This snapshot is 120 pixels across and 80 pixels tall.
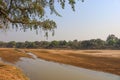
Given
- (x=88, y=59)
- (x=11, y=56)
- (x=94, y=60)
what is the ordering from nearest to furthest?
1. (x=94, y=60)
2. (x=88, y=59)
3. (x=11, y=56)

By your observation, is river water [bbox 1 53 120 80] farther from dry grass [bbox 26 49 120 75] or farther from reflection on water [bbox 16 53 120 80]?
dry grass [bbox 26 49 120 75]

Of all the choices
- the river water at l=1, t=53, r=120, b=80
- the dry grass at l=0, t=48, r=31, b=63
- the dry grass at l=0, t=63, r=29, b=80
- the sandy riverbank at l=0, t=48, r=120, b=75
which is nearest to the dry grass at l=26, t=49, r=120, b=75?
the sandy riverbank at l=0, t=48, r=120, b=75

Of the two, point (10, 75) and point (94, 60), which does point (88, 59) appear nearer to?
point (94, 60)

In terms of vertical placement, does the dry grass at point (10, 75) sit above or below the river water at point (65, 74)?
above

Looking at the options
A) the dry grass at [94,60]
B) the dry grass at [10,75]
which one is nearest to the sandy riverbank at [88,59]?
the dry grass at [94,60]

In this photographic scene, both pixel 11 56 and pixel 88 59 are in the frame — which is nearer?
pixel 88 59

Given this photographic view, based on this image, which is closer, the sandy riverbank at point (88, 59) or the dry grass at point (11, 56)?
the sandy riverbank at point (88, 59)

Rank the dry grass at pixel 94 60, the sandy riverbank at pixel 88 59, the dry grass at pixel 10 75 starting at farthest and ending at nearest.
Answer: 1. the sandy riverbank at pixel 88 59
2. the dry grass at pixel 94 60
3. the dry grass at pixel 10 75

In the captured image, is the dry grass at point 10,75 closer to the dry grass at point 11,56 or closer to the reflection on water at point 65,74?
the reflection on water at point 65,74

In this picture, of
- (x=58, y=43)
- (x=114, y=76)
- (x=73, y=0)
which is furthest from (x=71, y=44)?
(x=73, y=0)

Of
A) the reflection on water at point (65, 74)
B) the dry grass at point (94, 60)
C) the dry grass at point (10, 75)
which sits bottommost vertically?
the reflection on water at point (65, 74)

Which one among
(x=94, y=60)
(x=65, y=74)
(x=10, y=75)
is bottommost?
(x=65, y=74)

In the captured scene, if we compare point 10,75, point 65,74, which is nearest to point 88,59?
point 65,74

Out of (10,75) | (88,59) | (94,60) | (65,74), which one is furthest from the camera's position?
(88,59)
